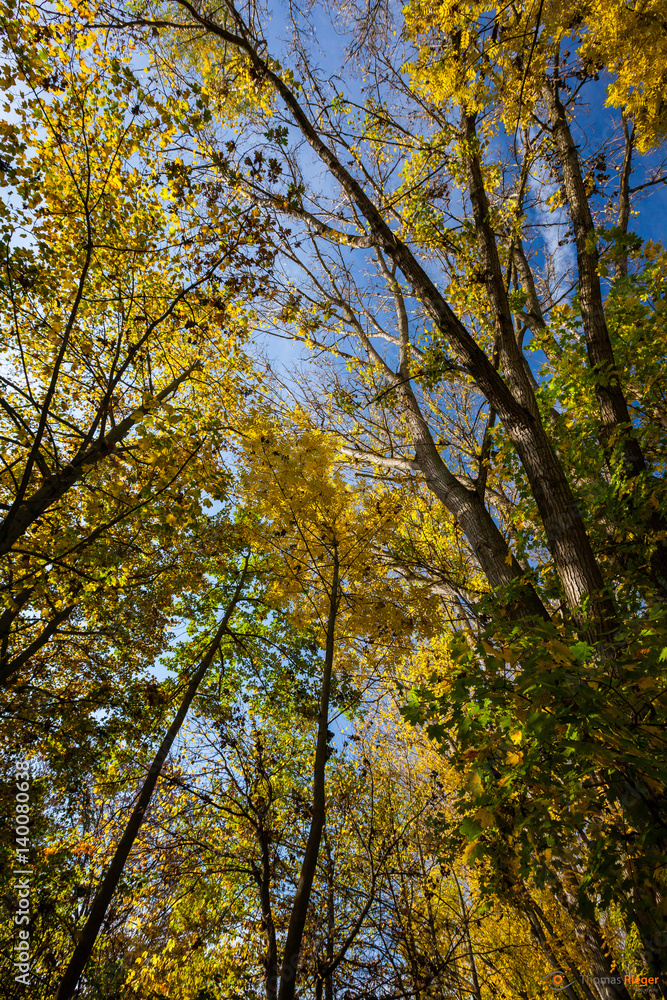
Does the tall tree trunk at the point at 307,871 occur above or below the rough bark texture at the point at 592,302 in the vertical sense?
below

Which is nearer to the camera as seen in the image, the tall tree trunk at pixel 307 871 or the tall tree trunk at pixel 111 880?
the tall tree trunk at pixel 307 871

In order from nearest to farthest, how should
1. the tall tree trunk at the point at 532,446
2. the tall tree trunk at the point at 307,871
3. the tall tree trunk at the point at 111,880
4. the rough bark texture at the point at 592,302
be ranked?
the tall tree trunk at the point at 307,871
the tall tree trunk at the point at 532,446
the tall tree trunk at the point at 111,880
the rough bark texture at the point at 592,302

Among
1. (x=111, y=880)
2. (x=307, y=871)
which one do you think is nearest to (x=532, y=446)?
(x=307, y=871)

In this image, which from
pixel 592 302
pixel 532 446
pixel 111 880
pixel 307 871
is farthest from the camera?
pixel 592 302

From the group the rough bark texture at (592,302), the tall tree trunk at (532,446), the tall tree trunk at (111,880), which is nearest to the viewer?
the tall tree trunk at (532,446)

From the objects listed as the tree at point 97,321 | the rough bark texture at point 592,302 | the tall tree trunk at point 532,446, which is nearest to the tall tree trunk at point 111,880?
the tree at point 97,321

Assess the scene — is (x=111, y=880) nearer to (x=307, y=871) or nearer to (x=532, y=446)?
(x=307, y=871)

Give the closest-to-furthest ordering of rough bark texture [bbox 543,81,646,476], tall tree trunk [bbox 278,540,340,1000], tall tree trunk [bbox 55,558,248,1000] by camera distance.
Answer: tall tree trunk [bbox 278,540,340,1000], tall tree trunk [bbox 55,558,248,1000], rough bark texture [bbox 543,81,646,476]

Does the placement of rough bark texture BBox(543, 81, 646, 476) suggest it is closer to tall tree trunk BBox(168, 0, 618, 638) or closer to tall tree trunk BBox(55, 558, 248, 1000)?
tall tree trunk BBox(168, 0, 618, 638)

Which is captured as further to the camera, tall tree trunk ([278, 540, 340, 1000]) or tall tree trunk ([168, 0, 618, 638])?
tall tree trunk ([168, 0, 618, 638])

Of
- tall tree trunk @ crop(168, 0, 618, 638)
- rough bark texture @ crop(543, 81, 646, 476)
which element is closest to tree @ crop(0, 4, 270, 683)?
tall tree trunk @ crop(168, 0, 618, 638)

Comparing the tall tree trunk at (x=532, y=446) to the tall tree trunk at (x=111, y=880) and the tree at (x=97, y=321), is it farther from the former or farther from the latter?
the tall tree trunk at (x=111, y=880)

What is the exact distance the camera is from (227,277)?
178 inches

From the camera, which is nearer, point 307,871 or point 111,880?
point 307,871
